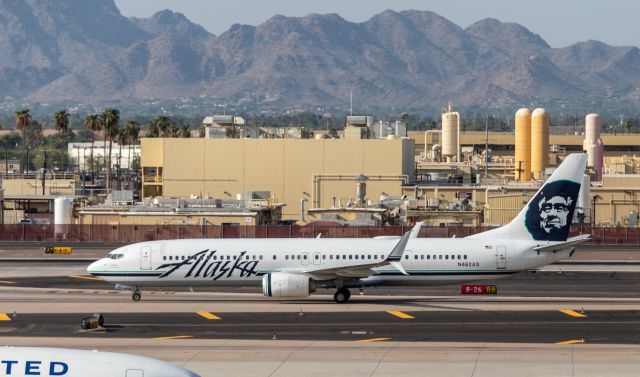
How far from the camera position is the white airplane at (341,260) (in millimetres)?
59500

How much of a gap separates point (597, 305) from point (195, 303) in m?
19.5

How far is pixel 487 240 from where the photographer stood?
60.2m

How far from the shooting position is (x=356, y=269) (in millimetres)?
58594

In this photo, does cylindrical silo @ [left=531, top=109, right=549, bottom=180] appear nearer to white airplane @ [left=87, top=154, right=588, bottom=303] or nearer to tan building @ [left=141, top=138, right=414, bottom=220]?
tan building @ [left=141, top=138, right=414, bottom=220]

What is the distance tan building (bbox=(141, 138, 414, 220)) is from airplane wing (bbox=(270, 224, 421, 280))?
202 feet

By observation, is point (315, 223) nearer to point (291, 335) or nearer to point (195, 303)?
point (195, 303)

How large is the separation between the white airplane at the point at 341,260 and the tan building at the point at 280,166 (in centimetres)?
6043

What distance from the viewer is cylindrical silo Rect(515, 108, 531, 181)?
143750mm

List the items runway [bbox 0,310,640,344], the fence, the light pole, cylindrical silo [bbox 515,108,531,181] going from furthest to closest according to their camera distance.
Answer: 1. cylindrical silo [bbox 515,108,531,181]
2. the light pole
3. the fence
4. runway [bbox 0,310,640,344]

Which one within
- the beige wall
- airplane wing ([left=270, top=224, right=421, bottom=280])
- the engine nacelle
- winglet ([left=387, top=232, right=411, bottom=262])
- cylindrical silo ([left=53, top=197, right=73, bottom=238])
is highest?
the beige wall

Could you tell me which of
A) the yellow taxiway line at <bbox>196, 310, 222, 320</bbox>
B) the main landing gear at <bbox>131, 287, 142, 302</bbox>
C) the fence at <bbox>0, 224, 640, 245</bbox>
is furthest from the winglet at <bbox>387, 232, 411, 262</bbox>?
the fence at <bbox>0, 224, 640, 245</bbox>

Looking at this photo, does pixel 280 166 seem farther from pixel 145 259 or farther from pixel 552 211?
pixel 552 211

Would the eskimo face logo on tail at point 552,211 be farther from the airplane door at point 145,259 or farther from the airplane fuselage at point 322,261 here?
the airplane door at point 145,259

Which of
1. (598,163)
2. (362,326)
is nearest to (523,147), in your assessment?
(598,163)
